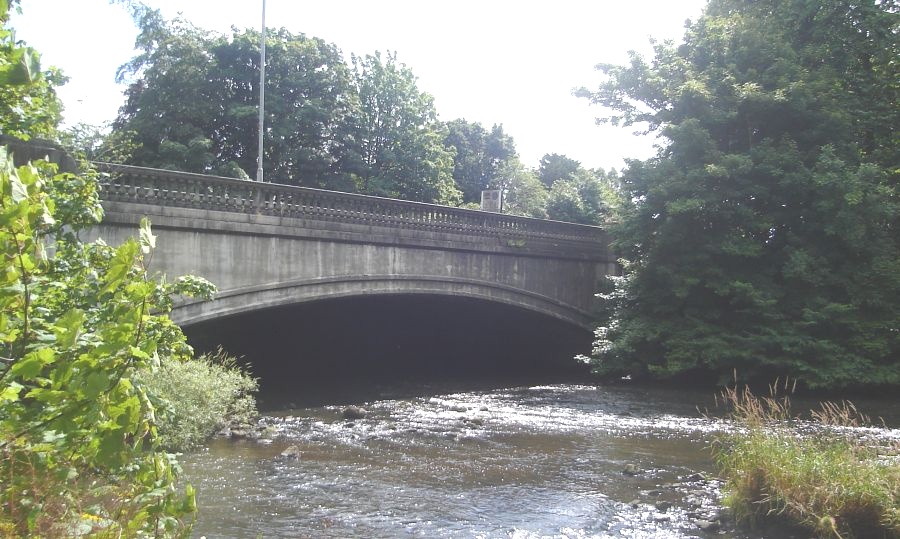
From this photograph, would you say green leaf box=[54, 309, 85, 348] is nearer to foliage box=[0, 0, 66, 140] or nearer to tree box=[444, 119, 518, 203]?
foliage box=[0, 0, 66, 140]

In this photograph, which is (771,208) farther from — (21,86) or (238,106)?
(238,106)

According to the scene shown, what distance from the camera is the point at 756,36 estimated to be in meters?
16.5

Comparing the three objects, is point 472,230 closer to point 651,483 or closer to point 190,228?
point 190,228

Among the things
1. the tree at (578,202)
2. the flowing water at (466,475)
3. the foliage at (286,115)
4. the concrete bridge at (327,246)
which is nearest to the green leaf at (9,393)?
the flowing water at (466,475)

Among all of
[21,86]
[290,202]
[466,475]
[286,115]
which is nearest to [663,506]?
[466,475]

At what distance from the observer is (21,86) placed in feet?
7.30

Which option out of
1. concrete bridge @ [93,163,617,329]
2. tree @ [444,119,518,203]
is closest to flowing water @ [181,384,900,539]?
concrete bridge @ [93,163,617,329]

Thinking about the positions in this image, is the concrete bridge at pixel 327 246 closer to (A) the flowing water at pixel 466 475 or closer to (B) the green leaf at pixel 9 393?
(A) the flowing water at pixel 466 475

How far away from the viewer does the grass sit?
576 cm

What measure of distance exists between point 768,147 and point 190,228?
1244cm

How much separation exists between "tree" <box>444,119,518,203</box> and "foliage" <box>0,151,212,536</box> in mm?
42191

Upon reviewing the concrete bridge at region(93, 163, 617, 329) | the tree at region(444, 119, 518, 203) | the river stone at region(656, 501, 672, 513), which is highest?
the tree at region(444, 119, 518, 203)

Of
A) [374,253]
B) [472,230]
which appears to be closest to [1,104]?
[374,253]

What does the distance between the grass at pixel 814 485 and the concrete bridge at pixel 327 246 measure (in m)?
9.36
